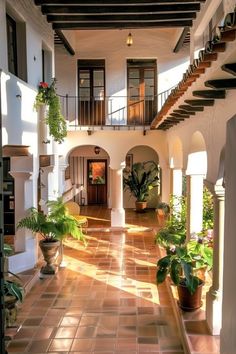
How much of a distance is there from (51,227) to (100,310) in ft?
6.91

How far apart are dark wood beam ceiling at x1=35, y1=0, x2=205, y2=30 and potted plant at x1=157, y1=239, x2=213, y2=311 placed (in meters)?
4.78

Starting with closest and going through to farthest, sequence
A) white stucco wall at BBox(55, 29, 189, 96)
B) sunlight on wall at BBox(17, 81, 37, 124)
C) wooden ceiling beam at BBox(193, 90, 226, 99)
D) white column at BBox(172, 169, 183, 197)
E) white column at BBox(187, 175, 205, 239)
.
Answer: wooden ceiling beam at BBox(193, 90, 226, 99), white column at BBox(187, 175, 205, 239), sunlight on wall at BBox(17, 81, 37, 124), white column at BBox(172, 169, 183, 197), white stucco wall at BBox(55, 29, 189, 96)

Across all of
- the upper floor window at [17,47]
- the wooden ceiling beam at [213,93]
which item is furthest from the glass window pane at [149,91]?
the wooden ceiling beam at [213,93]

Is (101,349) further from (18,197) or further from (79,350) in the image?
(18,197)

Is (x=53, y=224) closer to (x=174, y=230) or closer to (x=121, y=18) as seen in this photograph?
(x=174, y=230)

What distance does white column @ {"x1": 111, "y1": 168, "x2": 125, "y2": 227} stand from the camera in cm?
1361

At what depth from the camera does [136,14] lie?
8.85 meters

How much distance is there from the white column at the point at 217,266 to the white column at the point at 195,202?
182 cm

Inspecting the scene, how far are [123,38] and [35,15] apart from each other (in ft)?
19.8

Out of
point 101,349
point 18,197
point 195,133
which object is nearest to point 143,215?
point 18,197

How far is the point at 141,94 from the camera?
14.4 meters

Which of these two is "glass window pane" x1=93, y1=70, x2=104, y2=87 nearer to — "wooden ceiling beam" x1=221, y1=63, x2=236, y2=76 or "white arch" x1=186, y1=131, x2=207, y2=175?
"white arch" x1=186, y1=131, x2=207, y2=175

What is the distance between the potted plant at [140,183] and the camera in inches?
636

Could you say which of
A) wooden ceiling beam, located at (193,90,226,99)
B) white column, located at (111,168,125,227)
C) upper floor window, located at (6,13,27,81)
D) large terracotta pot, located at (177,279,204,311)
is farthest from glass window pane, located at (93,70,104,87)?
wooden ceiling beam, located at (193,90,226,99)
